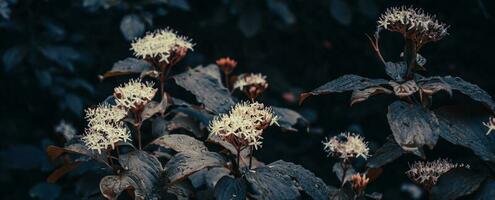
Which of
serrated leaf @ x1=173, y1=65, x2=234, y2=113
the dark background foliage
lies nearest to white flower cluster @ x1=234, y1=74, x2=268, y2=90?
serrated leaf @ x1=173, y1=65, x2=234, y2=113

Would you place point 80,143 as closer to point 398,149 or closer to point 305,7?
point 398,149

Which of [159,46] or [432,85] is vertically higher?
[159,46]

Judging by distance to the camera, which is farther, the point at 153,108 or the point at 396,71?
the point at 153,108

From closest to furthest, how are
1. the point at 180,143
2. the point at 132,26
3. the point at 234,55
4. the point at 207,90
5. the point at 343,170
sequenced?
the point at 180,143
the point at 343,170
the point at 207,90
the point at 132,26
the point at 234,55

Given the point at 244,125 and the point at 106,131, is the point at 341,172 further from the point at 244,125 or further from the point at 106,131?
the point at 106,131

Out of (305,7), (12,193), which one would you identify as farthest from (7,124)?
(305,7)

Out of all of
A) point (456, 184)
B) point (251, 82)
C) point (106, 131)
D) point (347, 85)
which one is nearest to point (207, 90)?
point (251, 82)
